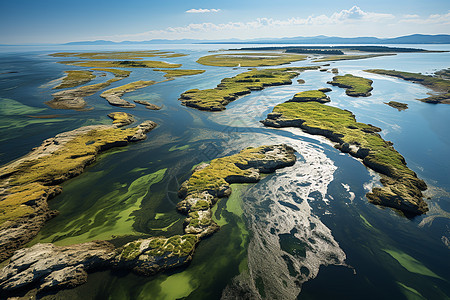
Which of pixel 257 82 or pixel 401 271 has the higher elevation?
pixel 257 82

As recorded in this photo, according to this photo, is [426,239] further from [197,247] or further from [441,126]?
[441,126]

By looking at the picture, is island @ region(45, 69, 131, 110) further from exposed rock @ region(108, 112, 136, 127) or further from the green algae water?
the green algae water

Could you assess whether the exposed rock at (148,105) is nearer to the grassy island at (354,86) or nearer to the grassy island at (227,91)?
the grassy island at (227,91)

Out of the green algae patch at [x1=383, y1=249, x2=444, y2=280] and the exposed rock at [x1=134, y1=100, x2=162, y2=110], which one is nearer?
the green algae patch at [x1=383, y1=249, x2=444, y2=280]

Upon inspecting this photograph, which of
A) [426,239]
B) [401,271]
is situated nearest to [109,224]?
[401,271]

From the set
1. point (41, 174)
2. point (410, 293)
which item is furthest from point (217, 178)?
point (41, 174)

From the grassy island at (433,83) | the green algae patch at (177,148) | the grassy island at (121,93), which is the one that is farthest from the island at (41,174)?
the grassy island at (433,83)

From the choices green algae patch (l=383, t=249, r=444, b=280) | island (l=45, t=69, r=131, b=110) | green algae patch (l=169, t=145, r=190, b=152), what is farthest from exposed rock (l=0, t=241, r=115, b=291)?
island (l=45, t=69, r=131, b=110)
